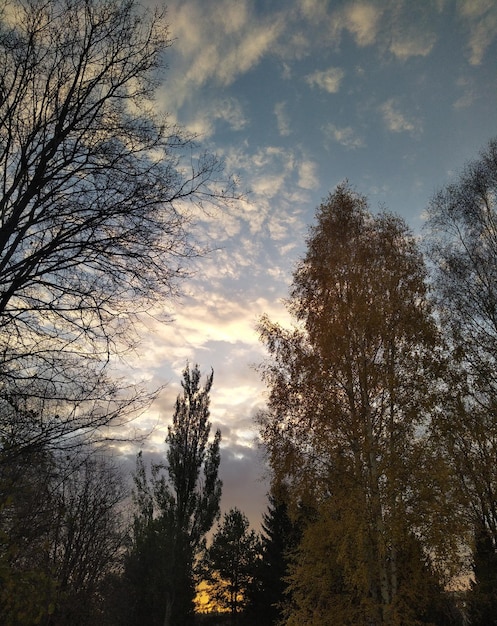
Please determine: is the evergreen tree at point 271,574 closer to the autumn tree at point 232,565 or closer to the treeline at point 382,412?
the autumn tree at point 232,565

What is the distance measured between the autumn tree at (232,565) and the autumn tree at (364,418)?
22532 millimetres

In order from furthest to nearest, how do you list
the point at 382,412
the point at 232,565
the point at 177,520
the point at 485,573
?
the point at 232,565 → the point at 177,520 → the point at 485,573 → the point at 382,412

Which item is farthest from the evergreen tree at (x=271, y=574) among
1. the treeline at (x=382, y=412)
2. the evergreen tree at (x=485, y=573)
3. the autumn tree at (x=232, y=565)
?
the treeline at (x=382, y=412)

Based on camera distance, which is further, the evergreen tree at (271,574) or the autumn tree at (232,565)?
the autumn tree at (232,565)

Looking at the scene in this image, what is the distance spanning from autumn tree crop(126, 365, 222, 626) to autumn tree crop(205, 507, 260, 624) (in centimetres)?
624

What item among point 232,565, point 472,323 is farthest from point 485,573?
point 232,565

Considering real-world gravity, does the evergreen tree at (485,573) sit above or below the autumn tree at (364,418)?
below

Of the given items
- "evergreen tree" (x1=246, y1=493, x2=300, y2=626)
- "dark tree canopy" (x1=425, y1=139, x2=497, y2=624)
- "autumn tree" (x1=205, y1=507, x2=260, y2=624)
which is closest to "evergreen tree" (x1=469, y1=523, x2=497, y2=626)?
"dark tree canopy" (x1=425, y1=139, x2=497, y2=624)

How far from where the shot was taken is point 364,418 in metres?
8.68

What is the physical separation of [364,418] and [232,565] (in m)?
25.7

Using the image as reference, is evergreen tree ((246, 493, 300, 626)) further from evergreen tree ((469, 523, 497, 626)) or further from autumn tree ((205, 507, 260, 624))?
evergreen tree ((469, 523, 497, 626))

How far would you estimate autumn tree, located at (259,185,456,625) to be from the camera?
7.54 metres

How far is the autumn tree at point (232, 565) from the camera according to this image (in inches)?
1119

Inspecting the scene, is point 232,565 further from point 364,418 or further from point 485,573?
point 364,418
